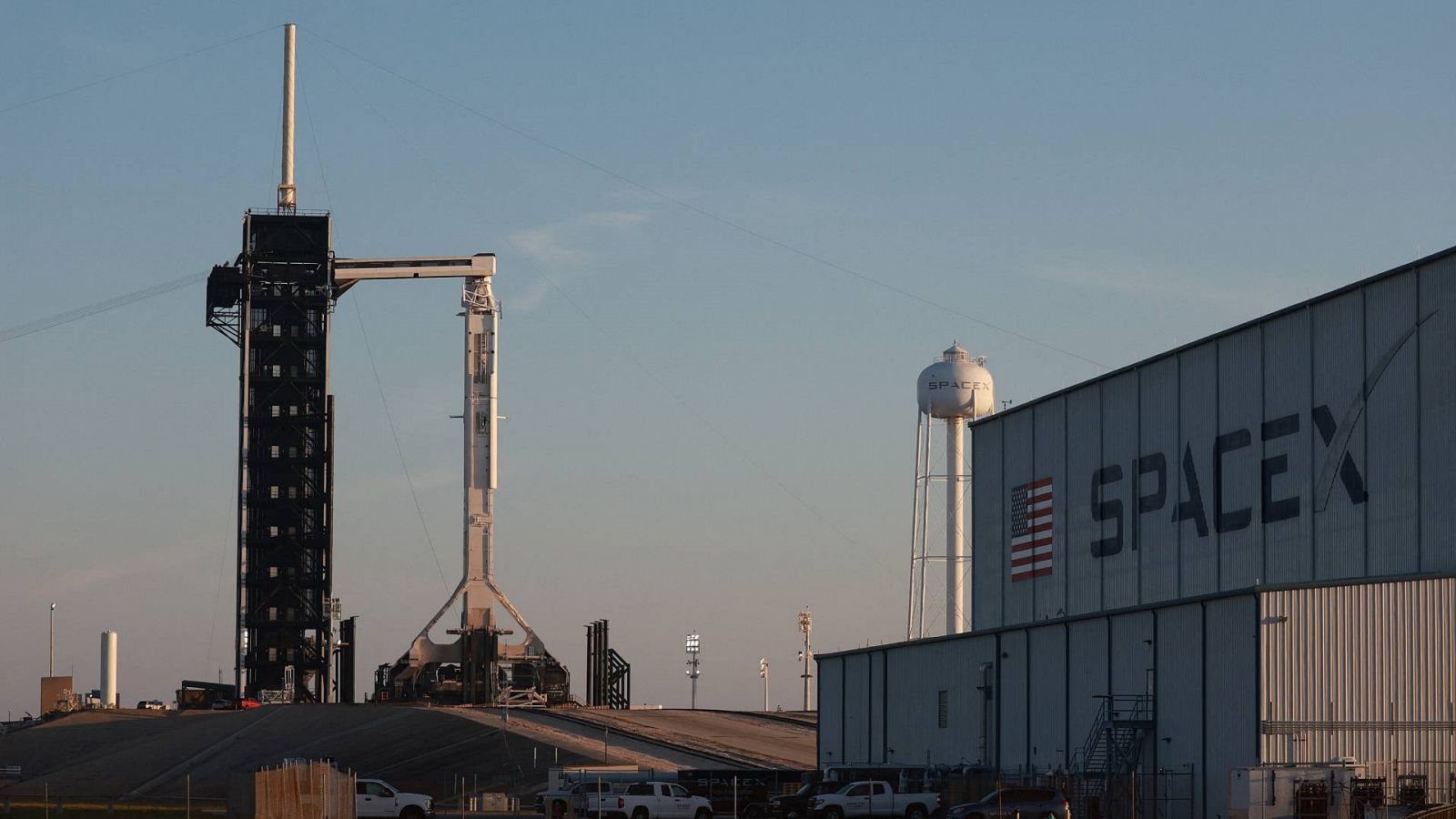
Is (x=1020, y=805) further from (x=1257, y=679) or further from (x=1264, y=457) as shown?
(x=1264, y=457)

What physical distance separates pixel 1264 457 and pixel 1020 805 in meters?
18.2

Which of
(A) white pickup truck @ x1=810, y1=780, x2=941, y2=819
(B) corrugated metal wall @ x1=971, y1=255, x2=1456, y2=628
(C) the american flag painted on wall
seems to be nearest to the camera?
(A) white pickup truck @ x1=810, y1=780, x2=941, y2=819

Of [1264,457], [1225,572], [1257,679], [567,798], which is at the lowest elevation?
[567,798]

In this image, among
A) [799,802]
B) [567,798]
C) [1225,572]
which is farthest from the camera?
[1225,572]

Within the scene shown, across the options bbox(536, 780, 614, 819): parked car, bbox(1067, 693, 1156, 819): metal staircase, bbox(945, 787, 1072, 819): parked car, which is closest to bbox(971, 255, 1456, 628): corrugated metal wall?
bbox(1067, 693, 1156, 819): metal staircase

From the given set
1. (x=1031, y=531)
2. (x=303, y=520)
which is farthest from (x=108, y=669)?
(x=1031, y=531)

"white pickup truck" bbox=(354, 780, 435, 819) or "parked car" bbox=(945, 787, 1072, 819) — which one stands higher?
"parked car" bbox=(945, 787, 1072, 819)

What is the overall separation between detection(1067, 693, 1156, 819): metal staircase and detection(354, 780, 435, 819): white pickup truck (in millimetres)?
17429

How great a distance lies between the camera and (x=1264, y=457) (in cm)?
6100

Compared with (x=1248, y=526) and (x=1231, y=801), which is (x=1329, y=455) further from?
(x=1231, y=801)

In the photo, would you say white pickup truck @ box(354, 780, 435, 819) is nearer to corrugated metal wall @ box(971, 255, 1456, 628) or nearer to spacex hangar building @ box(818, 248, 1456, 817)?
spacex hangar building @ box(818, 248, 1456, 817)

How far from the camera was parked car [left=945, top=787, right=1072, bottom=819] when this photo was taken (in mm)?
47156

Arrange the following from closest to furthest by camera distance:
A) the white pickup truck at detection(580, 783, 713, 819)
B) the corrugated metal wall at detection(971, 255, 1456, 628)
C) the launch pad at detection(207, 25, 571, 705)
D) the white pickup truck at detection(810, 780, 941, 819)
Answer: the white pickup truck at detection(580, 783, 713, 819) < the white pickup truck at detection(810, 780, 941, 819) < the corrugated metal wall at detection(971, 255, 1456, 628) < the launch pad at detection(207, 25, 571, 705)

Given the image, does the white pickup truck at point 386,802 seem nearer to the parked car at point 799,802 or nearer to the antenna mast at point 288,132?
the parked car at point 799,802
